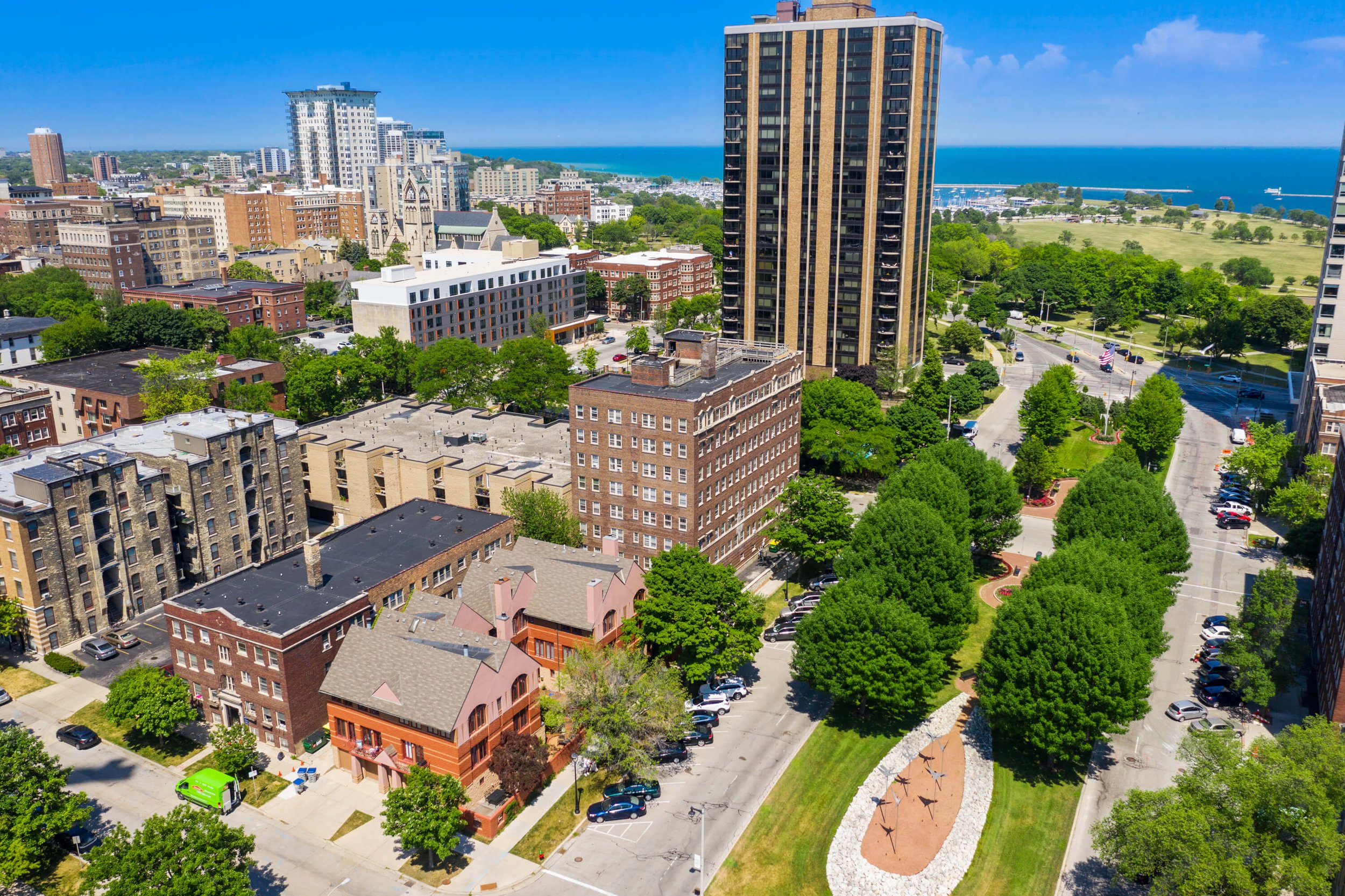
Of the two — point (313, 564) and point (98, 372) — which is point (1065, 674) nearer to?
point (313, 564)

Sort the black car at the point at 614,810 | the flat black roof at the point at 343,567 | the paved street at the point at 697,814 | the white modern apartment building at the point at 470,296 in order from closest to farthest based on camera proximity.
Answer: the paved street at the point at 697,814 < the black car at the point at 614,810 < the flat black roof at the point at 343,567 < the white modern apartment building at the point at 470,296

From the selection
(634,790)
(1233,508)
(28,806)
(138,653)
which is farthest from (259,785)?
(1233,508)

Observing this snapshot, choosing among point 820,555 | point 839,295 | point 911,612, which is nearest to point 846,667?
point 911,612

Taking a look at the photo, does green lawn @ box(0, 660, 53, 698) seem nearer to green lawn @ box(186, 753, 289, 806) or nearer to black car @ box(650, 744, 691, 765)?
green lawn @ box(186, 753, 289, 806)

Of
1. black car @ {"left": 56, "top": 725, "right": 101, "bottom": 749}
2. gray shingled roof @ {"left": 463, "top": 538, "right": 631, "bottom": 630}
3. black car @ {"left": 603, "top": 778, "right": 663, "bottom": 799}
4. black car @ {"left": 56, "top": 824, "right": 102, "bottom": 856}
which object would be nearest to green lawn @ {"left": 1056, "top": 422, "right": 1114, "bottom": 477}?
gray shingled roof @ {"left": 463, "top": 538, "right": 631, "bottom": 630}

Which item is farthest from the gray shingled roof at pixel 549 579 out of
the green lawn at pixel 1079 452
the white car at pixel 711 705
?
the green lawn at pixel 1079 452

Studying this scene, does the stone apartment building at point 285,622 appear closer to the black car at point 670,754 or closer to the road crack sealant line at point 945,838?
the black car at point 670,754

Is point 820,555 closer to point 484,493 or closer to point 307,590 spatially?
point 484,493

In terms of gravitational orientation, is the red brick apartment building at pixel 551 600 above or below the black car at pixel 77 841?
above
